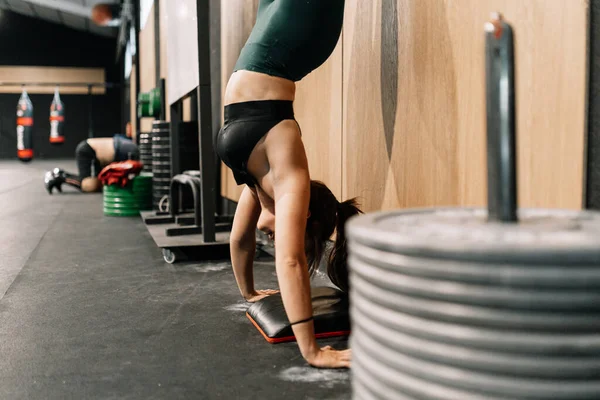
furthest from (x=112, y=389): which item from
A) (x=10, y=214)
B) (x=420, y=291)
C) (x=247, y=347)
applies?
(x=10, y=214)

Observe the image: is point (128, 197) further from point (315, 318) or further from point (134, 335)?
point (315, 318)

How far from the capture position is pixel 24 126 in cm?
1298

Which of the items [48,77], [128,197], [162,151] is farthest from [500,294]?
[48,77]

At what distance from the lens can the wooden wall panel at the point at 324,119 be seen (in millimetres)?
2458

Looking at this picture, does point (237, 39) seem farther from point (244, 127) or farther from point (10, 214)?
point (10, 214)

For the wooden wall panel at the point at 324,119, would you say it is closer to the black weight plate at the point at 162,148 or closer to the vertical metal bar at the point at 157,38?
the black weight plate at the point at 162,148

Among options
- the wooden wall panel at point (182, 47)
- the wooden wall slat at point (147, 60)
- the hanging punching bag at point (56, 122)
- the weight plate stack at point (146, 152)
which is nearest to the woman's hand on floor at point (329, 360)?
the wooden wall panel at point (182, 47)

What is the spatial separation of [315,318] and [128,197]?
142 inches

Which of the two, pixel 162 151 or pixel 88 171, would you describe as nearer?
pixel 162 151

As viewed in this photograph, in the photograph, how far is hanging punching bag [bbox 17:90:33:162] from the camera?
40.7 feet

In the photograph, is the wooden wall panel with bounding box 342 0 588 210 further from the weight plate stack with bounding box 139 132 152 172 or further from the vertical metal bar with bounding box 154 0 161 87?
the vertical metal bar with bounding box 154 0 161 87

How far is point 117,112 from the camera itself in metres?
18.3

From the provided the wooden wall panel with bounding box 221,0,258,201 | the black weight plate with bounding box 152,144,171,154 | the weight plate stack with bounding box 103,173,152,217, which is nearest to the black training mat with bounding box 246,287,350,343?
the wooden wall panel with bounding box 221,0,258,201

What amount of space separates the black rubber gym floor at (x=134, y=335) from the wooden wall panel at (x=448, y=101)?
58 cm
